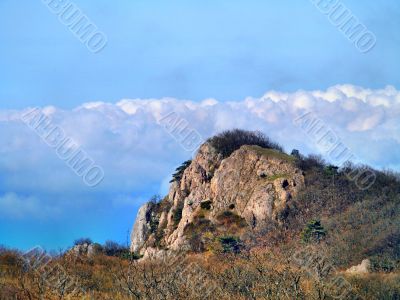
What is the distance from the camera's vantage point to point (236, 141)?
84.1 meters

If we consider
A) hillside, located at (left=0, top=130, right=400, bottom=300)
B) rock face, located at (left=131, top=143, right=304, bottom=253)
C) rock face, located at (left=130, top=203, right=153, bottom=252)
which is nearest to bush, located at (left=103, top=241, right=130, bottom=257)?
hillside, located at (left=0, top=130, right=400, bottom=300)

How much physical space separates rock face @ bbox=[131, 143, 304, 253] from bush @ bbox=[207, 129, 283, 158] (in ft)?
A: 4.98

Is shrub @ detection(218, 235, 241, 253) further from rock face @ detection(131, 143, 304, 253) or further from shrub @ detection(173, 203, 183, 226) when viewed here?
shrub @ detection(173, 203, 183, 226)

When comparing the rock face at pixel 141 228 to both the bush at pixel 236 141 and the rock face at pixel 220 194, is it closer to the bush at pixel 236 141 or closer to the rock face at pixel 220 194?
the rock face at pixel 220 194

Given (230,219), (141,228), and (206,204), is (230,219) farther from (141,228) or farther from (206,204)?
(141,228)

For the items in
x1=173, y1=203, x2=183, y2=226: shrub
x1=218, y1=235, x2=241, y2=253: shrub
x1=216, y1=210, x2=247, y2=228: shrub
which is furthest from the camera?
x1=173, y1=203, x2=183, y2=226: shrub

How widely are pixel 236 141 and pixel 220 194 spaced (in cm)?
1339

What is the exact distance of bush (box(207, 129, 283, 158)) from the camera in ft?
271

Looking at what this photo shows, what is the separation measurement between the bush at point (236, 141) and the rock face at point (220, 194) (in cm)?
152

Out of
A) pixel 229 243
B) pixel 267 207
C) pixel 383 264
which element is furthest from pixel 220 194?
pixel 383 264

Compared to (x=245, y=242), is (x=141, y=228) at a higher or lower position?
higher

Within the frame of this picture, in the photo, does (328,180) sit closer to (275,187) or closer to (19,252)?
(275,187)

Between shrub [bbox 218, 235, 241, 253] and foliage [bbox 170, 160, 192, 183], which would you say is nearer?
shrub [bbox 218, 235, 241, 253]

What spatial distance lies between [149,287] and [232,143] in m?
59.8
